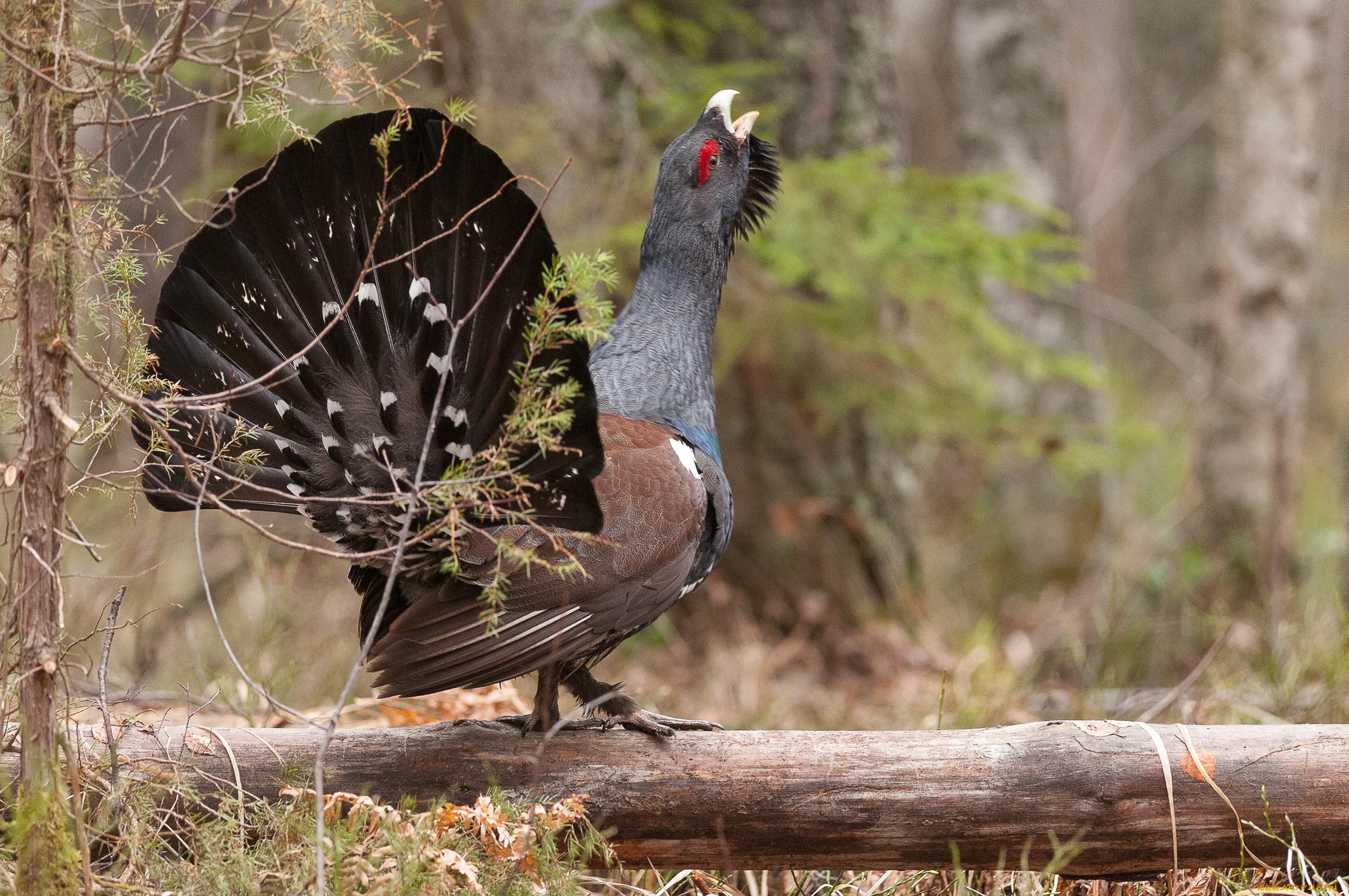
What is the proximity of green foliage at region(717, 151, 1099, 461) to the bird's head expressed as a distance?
1504mm

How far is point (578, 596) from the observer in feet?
8.61

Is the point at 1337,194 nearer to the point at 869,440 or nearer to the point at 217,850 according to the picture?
the point at 869,440

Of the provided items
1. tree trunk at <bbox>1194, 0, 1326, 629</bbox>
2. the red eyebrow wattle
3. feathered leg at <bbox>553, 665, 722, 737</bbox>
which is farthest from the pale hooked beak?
tree trunk at <bbox>1194, 0, 1326, 629</bbox>

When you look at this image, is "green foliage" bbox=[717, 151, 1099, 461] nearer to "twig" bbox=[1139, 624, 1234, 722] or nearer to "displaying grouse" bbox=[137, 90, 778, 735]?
"twig" bbox=[1139, 624, 1234, 722]

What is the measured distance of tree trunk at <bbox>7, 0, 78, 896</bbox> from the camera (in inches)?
80.0

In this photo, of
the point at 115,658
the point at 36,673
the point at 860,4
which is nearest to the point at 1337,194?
the point at 860,4

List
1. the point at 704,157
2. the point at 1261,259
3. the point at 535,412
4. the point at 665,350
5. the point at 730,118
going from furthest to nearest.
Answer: the point at 1261,259
the point at 730,118
the point at 704,157
the point at 665,350
the point at 535,412

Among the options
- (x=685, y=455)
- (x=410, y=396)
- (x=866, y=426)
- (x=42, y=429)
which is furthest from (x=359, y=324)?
(x=866, y=426)

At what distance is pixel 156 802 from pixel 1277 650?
4.34 metres

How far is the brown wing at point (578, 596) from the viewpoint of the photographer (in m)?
2.54

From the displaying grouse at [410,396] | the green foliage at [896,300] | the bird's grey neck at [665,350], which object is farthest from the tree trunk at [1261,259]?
the displaying grouse at [410,396]

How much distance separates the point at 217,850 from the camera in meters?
2.20

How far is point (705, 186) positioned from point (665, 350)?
575mm

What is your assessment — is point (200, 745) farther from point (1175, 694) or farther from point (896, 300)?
point (896, 300)
